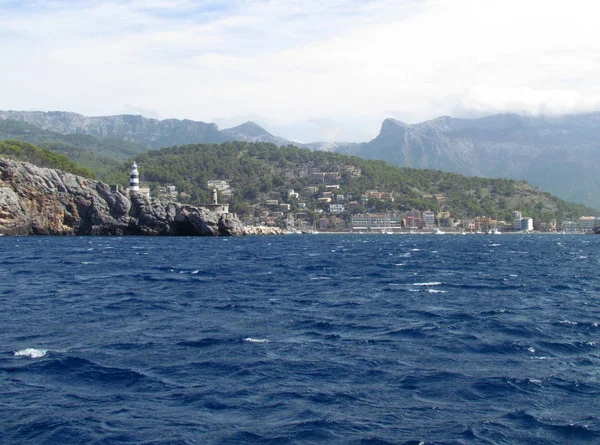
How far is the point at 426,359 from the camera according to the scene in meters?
21.3

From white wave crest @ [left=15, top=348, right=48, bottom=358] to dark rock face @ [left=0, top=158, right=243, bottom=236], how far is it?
4185 inches

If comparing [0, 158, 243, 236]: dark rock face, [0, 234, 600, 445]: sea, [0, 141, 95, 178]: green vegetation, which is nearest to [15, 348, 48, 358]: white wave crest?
[0, 234, 600, 445]: sea

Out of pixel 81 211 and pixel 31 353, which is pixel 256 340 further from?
pixel 81 211

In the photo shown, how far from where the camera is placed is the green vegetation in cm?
16018

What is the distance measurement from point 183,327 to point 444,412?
12646 mm

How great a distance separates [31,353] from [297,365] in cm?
814

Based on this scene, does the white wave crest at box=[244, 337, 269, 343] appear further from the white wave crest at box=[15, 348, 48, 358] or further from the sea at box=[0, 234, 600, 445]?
the white wave crest at box=[15, 348, 48, 358]

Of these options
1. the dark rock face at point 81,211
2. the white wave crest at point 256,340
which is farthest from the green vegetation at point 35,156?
the white wave crest at point 256,340

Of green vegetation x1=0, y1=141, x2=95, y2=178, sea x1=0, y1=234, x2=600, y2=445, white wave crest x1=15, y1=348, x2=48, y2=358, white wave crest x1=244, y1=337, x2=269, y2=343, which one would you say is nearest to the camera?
sea x1=0, y1=234, x2=600, y2=445

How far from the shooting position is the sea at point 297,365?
49.8 feet

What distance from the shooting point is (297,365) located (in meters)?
20.4

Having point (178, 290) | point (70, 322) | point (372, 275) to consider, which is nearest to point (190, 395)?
point (70, 322)

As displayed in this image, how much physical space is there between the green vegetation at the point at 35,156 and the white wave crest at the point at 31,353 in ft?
471

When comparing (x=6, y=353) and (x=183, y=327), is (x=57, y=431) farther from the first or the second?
(x=183, y=327)
